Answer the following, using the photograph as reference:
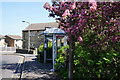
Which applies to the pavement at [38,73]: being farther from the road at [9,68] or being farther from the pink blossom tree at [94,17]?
the pink blossom tree at [94,17]

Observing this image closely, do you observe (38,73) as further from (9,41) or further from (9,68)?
(9,41)

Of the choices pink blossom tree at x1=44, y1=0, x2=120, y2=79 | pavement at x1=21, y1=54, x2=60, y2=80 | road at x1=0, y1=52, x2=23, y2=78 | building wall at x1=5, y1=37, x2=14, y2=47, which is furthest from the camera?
building wall at x1=5, y1=37, x2=14, y2=47

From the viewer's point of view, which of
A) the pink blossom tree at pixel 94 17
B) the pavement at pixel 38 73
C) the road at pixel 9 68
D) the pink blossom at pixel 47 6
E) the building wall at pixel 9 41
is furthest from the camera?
the building wall at pixel 9 41

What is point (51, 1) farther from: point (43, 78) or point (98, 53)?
point (43, 78)

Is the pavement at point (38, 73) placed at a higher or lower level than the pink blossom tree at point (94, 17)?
lower

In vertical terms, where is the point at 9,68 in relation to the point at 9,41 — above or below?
below

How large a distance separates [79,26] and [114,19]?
1.19m

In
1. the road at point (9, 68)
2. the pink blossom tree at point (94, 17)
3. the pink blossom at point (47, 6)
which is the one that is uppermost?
the pink blossom at point (47, 6)

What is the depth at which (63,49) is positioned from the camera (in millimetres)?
9375

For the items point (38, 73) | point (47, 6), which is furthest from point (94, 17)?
point (38, 73)

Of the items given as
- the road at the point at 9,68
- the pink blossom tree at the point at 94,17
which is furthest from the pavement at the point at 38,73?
the pink blossom tree at the point at 94,17

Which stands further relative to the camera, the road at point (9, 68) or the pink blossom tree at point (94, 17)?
the road at point (9, 68)

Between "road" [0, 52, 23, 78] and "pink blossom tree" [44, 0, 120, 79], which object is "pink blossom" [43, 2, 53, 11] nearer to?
"pink blossom tree" [44, 0, 120, 79]

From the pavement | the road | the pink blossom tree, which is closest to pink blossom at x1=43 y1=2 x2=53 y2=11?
the pink blossom tree
